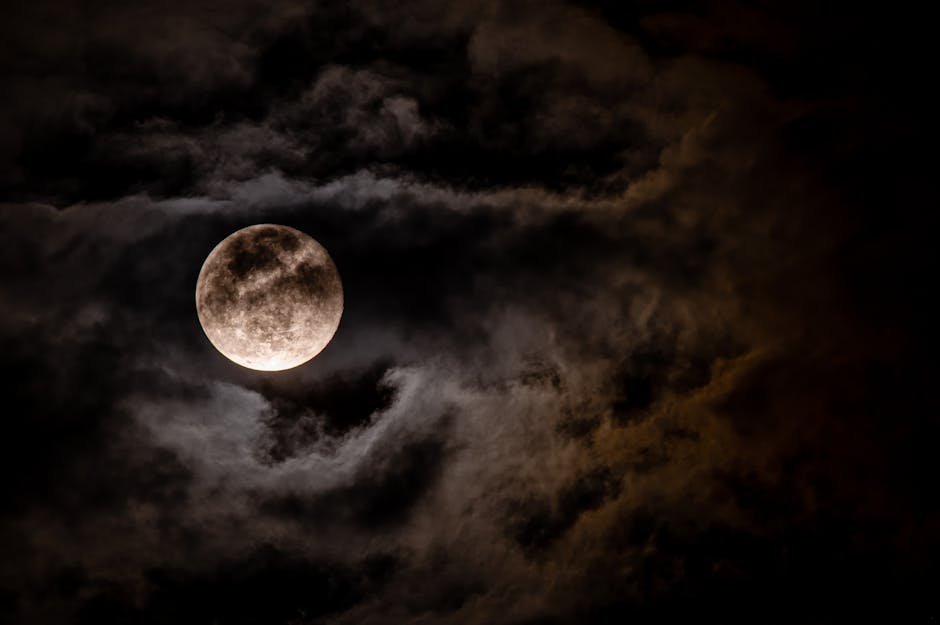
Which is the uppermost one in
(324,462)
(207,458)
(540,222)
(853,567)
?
(540,222)

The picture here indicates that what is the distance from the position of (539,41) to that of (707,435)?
2771 millimetres

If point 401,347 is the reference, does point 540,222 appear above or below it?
above

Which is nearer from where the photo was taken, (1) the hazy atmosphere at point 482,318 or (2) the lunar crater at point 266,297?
(2) the lunar crater at point 266,297

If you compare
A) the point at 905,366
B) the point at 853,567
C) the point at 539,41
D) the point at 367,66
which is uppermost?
the point at 367,66

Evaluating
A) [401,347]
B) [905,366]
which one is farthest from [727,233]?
[401,347]

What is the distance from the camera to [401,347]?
3346 mm

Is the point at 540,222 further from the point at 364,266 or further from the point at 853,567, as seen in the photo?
the point at 853,567

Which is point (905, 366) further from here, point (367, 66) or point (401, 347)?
point (367, 66)

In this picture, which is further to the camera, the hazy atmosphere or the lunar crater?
the hazy atmosphere

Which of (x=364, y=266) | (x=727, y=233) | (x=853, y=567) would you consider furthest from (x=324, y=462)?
(x=853, y=567)

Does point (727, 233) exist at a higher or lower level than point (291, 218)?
lower

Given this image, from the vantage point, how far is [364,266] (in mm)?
3375

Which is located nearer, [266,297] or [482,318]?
[266,297]

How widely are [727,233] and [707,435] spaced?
1.32 metres
